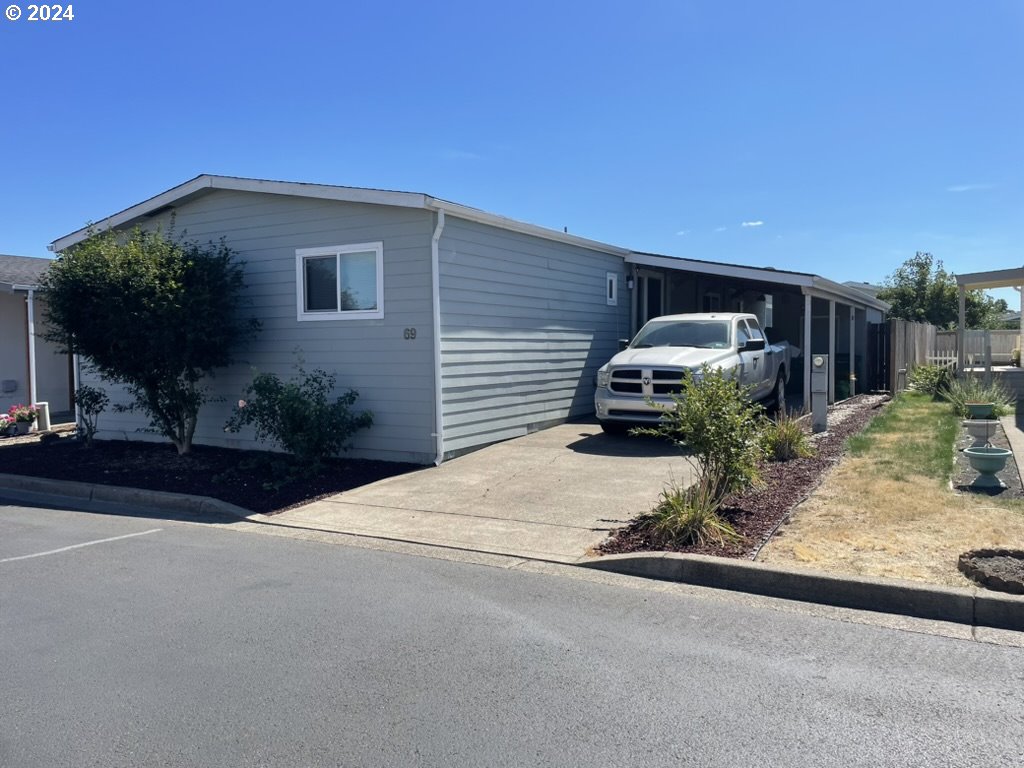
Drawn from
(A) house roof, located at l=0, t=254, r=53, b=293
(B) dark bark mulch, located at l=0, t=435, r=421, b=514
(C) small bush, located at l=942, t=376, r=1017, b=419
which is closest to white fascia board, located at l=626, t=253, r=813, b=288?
(C) small bush, located at l=942, t=376, r=1017, b=419

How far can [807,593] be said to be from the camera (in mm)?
5512

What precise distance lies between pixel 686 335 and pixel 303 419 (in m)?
6.13

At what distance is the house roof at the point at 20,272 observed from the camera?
16031 millimetres

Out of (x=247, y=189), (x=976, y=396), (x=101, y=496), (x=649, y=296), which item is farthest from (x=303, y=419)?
(x=976, y=396)

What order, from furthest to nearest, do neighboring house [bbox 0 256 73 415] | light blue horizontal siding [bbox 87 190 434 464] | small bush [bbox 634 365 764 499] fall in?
neighboring house [bbox 0 256 73 415]
light blue horizontal siding [bbox 87 190 434 464]
small bush [bbox 634 365 764 499]

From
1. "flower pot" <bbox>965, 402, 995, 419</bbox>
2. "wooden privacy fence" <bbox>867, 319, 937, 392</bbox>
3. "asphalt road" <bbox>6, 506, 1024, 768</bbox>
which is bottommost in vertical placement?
"asphalt road" <bbox>6, 506, 1024, 768</bbox>

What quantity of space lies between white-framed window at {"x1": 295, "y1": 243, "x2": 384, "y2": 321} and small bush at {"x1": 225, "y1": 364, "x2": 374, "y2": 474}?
1196 mm

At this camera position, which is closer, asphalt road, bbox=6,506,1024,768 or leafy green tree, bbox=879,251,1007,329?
asphalt road, bbox=6,506,1024,768

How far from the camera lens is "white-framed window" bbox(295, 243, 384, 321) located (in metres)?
11.0

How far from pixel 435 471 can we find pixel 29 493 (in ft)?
17.6

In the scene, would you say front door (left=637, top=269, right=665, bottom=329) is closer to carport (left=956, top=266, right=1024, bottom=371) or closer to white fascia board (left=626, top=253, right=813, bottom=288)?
white fascia board (left=626, top=253, right=813, bottom=288)

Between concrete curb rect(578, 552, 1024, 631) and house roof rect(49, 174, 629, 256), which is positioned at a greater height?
house roof rect(49, 174, 629, 256)

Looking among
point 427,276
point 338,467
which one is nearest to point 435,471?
point 338,467

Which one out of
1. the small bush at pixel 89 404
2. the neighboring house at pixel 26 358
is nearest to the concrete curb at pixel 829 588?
the small bush at pixel 89 404
